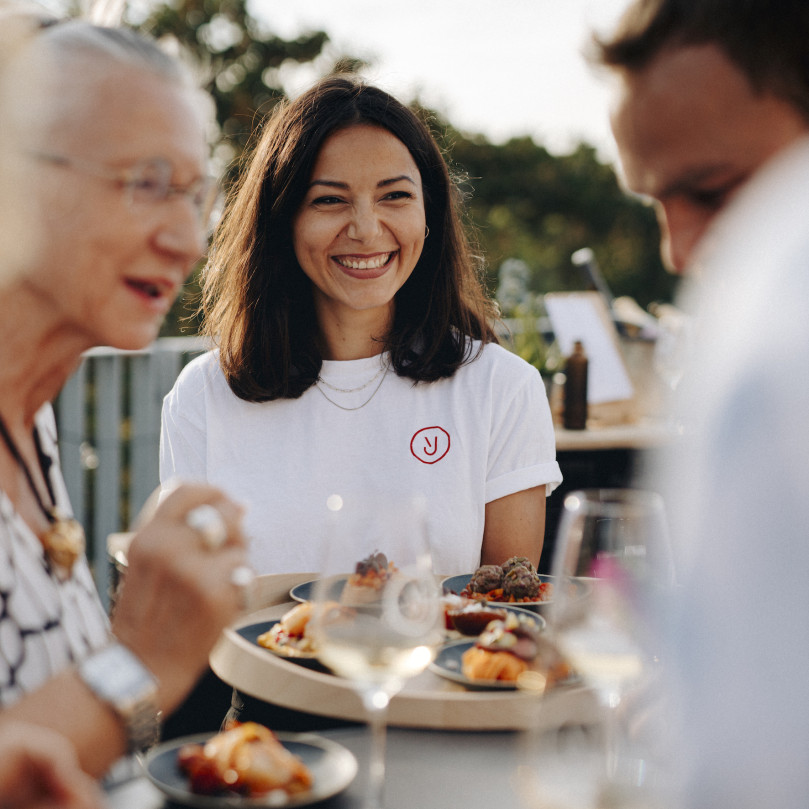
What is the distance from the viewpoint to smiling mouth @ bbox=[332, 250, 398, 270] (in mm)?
2473

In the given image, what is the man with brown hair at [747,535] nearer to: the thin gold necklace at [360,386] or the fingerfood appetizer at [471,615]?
the fingerfood appetizer at [471,615]

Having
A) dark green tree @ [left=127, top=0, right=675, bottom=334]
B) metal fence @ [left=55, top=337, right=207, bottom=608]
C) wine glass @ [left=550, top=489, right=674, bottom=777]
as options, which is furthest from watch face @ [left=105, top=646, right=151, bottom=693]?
dark green tree @ [left=127, top=0, right=675, bottom=334]

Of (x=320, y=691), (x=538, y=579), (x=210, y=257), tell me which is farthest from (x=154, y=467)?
(x=320, y=691)

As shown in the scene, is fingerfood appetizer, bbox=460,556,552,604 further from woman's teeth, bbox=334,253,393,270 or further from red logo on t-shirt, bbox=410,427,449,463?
woman's teeth, bbox=334,253,393,270

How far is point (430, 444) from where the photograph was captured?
2490 mm

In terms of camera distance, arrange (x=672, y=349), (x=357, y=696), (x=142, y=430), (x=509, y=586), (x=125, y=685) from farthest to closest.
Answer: (x=142, y=430), (x=672, y=349), (x=509, y=586), (x=357, y=696), (x=125, y=685)

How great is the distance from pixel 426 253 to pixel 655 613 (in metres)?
2.10

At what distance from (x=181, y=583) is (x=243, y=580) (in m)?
0.07

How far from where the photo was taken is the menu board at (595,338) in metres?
4.98

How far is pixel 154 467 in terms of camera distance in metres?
5.44

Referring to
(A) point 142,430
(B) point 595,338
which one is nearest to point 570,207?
(B) point 595,338

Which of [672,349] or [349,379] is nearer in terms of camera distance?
[349,379]

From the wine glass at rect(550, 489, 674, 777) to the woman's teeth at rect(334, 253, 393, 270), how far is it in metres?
1.67

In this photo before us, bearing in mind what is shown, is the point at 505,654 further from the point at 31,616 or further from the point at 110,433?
the point at 110,433
